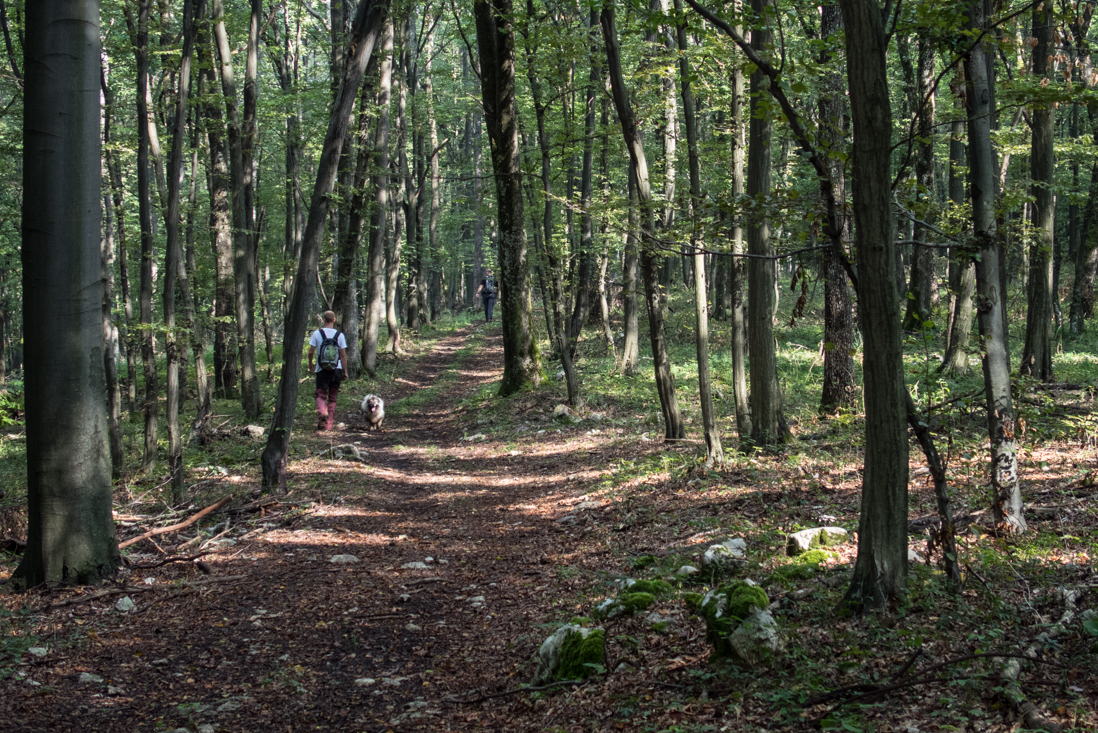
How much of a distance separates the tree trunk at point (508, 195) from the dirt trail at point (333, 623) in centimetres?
582

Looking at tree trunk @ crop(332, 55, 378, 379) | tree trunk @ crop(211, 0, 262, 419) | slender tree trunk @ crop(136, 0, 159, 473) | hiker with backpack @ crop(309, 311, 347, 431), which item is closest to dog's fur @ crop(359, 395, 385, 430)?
hiker with backpack @ crop(309, 311, 347, 431)

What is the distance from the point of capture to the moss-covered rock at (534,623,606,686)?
153 inches

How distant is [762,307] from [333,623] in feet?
18.1

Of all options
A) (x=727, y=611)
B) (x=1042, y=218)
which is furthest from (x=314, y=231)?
(x=1042, y=218)

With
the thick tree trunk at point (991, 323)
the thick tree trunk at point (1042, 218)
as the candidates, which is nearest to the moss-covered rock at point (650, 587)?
the thick tree trunk at point (991, 323)

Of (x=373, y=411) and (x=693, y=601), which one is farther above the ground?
(x=373, y=411)

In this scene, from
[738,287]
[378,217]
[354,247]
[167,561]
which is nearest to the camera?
[167,561]

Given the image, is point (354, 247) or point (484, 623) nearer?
point (484, 623)

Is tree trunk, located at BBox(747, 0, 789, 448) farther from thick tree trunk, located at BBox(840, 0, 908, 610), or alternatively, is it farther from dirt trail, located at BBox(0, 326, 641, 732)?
thick tree trunk, located at BBox(840, 0, 908, 610)

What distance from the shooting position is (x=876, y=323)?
11.6ft

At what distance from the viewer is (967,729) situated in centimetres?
268

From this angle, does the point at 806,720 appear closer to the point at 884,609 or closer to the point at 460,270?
the point at 884,609

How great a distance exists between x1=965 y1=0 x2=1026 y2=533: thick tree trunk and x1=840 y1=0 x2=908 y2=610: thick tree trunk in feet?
4.40

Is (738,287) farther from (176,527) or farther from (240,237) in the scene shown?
(240,237)
